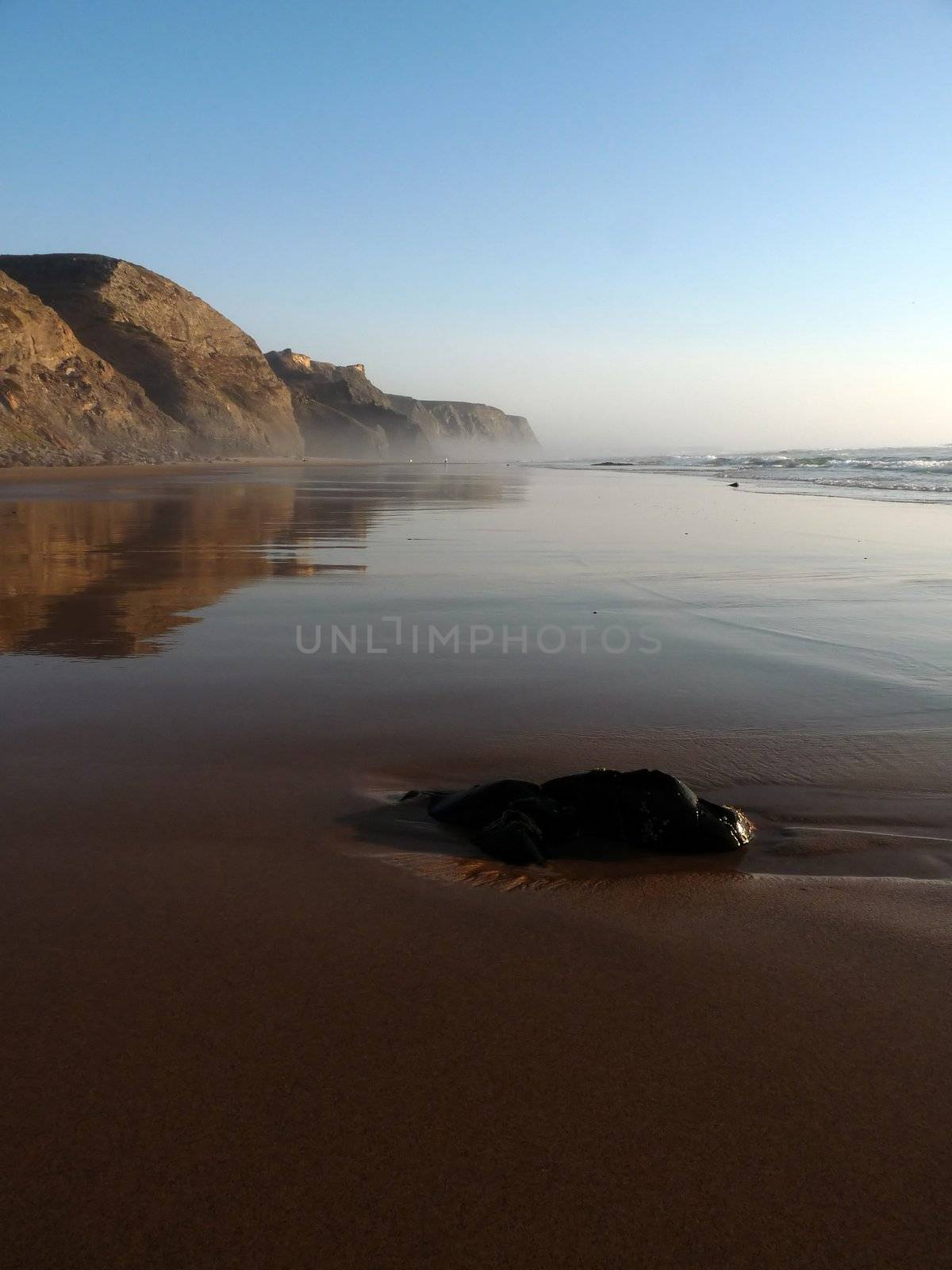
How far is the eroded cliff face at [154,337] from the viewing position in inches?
2731

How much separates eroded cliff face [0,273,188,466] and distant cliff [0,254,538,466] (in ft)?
0.26

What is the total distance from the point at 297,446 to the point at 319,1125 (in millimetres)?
91439

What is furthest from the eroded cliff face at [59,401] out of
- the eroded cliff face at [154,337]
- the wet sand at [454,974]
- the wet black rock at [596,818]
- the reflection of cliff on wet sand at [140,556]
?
the wet black rock at [596,818]

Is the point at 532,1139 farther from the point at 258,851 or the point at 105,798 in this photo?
the point at 105,798

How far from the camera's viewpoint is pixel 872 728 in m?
4.09

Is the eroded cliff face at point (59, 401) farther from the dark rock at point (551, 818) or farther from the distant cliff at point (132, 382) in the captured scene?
the dark rock at point (551, 818)

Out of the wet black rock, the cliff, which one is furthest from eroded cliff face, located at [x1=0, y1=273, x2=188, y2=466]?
the cliff

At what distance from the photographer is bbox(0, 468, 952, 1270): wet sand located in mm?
1466

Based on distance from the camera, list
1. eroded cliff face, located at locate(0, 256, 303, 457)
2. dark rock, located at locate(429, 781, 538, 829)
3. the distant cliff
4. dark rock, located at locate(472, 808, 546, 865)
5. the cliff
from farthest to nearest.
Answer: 1. the cliff
2. eroded cliff face, located at locate(0, 256, 303, 457)
3. the distant cliff
4. dark rock, located at locate(429, 781, 538, 829)
5. dark rock, located at locate(472, 808, 546, 865)

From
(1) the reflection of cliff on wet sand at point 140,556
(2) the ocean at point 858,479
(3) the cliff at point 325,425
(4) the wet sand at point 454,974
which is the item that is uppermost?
(3) the cliff at point 325,425

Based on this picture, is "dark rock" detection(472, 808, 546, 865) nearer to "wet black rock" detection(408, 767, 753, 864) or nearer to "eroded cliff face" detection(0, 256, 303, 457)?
"wet black rock" detection(408, 767, 753, 864)

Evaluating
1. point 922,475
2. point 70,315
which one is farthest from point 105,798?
point 70,315

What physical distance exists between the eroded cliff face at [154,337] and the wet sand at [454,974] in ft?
218

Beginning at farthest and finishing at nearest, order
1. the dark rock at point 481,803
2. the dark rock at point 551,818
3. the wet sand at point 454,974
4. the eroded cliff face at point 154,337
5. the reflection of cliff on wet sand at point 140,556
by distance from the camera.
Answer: the eroded cliff face at point 154,337 → the reflection of cliff on wet sand at point 140,556 → the dark rock at point 481,803 → the dark rock at point 551,818 → the wet sand at point 454,974
